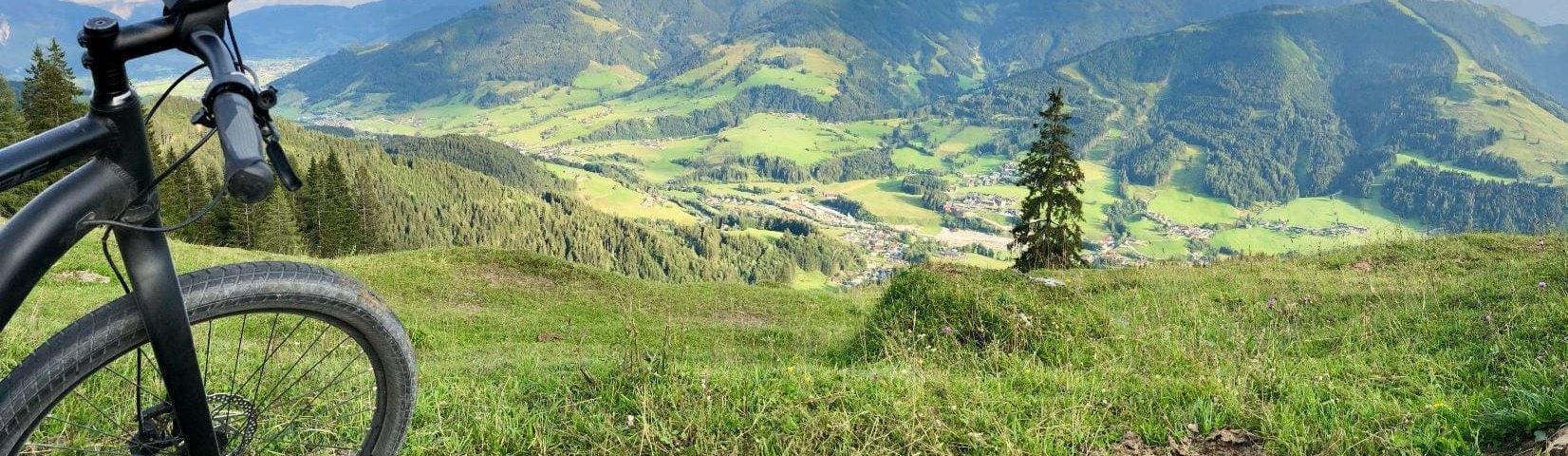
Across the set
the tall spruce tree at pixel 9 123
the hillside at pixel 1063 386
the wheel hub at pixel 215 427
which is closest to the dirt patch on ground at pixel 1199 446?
the hillside at pixel 1063 386

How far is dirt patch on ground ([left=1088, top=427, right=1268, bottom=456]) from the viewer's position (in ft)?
14.5

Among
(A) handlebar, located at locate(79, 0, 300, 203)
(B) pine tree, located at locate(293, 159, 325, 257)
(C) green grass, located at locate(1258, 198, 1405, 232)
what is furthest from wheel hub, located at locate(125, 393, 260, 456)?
(C) green grass, located at locate(1258, 198, 1405, 232)

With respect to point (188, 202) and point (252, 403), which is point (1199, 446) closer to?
point (252, 403)

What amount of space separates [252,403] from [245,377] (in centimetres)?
158

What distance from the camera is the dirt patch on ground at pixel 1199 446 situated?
4422mm

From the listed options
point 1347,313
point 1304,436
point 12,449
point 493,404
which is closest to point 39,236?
point 12,449

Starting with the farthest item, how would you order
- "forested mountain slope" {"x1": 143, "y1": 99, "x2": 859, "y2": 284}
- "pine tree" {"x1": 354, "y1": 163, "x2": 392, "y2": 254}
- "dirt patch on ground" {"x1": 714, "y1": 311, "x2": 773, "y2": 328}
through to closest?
"forested mountain slope" {"x1": 143, "y1": 99, "x2": 859, "y2": 284}, "pine tree" {"x1": 354, "y1": 163, "x2": 392, "y2": 254}, "dirt patch on ground" {"x1": 714, "y1": 311, "x2": 773, "y2": 328}

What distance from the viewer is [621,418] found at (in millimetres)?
4762

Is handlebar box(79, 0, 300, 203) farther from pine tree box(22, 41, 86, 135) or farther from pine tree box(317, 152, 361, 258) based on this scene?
pine tree box(317, 152, 361, 258)

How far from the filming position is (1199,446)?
14.8 feet

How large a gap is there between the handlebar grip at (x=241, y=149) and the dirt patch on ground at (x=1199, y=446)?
14.4 feet

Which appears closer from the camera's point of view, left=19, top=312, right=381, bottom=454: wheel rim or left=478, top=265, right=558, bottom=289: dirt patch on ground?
left=19, top=312, right=381, bottom=454: wheel rim

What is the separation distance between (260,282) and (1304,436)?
562 cm

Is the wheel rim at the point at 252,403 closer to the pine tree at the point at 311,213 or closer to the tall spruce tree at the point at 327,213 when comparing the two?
the tall spruce tree at the point at 327,213
